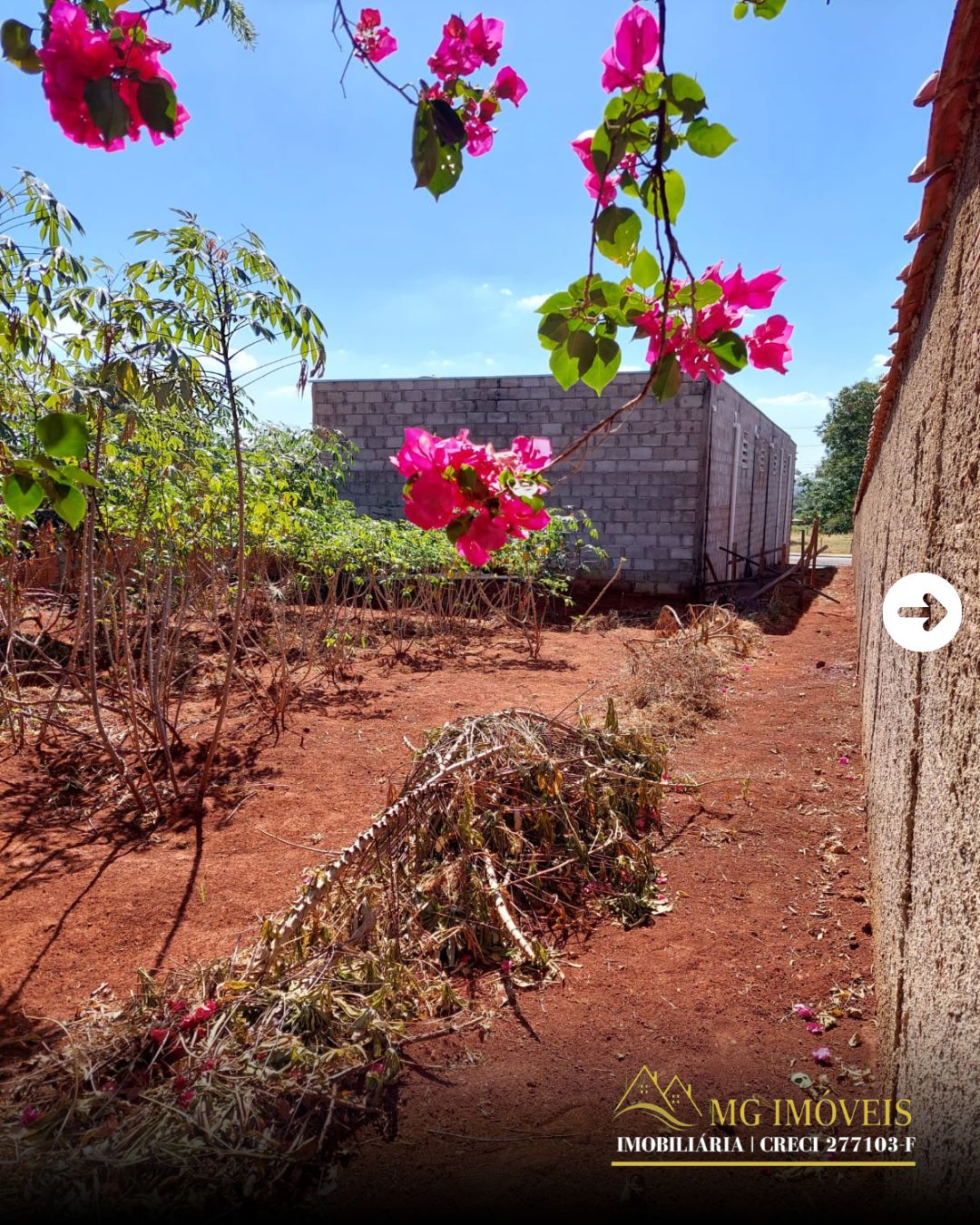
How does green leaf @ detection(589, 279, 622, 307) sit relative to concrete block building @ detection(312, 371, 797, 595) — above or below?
below

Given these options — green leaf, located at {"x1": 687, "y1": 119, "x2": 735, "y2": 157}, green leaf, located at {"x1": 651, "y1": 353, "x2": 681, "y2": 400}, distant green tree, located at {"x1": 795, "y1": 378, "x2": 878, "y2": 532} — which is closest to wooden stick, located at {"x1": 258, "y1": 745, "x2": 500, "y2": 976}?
green leaf, located at {"x1": 651, "y1": 353, "x2": 681, "y2": 400}

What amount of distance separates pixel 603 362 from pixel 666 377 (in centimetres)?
10

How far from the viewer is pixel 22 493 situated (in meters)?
1.17

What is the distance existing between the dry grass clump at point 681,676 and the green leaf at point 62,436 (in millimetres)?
3902

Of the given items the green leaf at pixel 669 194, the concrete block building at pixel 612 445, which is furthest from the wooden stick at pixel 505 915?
the concrete block building at pixel 612 445

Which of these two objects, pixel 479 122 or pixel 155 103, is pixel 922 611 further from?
pixel 155 103

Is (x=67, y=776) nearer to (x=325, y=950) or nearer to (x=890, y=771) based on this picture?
(x=325, y=950)

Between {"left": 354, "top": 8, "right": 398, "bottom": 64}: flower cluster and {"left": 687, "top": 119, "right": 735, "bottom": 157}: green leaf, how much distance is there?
0.65 meters

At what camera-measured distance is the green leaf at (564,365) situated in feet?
3.72

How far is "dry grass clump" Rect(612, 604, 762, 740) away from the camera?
515 cm

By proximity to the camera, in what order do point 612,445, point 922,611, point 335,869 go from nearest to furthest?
point 922,611 → point 335,869 → point 612,445

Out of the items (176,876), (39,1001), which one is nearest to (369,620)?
(176,876)

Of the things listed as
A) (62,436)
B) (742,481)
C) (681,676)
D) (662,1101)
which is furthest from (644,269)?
(742,481)

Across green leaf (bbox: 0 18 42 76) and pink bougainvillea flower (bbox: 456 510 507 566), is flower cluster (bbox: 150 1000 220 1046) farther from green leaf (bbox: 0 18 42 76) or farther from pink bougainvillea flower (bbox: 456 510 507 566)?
green leaf (bbox: 0 18 42 76)
